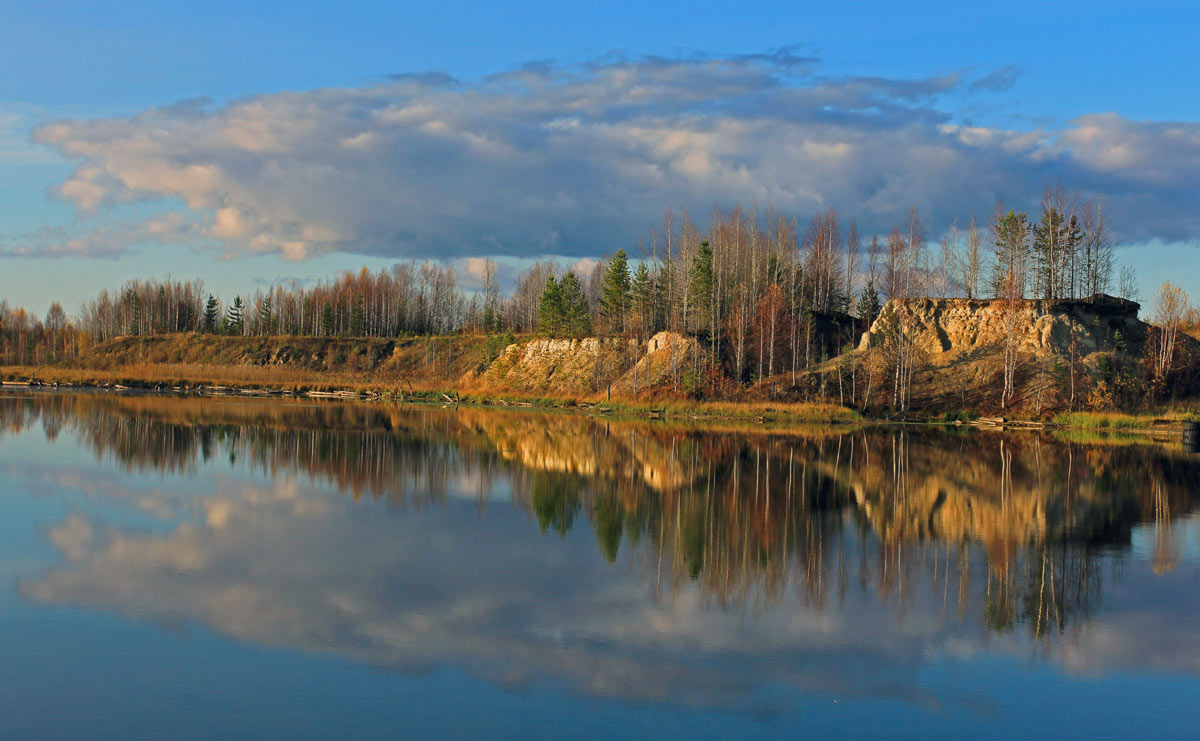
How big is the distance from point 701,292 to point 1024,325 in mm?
23068

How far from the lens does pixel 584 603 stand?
38.5 feet

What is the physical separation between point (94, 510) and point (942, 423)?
150ft

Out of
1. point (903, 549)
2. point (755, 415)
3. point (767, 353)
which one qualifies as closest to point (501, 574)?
point (903, 549)

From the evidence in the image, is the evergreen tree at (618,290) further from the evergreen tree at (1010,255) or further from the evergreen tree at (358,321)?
the evergreen tree at (358,321)

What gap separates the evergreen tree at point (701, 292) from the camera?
70.9 m

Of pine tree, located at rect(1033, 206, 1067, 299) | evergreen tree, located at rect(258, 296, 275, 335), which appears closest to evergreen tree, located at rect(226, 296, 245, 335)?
evergreen tree, located at rect(258, 296, 275, 335)

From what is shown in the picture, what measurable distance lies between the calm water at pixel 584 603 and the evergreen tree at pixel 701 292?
46.5 meters

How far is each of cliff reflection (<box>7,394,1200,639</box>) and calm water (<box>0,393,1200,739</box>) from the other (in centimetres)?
13

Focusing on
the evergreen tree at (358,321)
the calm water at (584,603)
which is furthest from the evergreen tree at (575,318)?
the calm water at (584,603)

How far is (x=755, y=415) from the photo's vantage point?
53.7 m

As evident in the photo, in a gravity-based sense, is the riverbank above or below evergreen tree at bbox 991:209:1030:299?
below

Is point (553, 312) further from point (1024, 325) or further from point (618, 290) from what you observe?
point (1024, 325)

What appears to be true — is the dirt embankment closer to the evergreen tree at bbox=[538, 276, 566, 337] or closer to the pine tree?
the evergreen tree at bbox=[538, 276, 566, 337]

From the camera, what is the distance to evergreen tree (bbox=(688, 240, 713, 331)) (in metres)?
70.9
